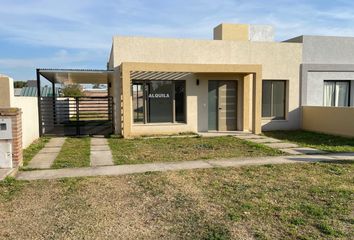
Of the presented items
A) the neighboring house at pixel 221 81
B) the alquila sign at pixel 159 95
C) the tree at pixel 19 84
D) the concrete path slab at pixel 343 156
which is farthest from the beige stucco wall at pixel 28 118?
the tree at pixel 19 84

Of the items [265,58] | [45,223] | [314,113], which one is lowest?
[45,223]

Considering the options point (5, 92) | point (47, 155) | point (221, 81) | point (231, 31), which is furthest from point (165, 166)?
point (231, 31)

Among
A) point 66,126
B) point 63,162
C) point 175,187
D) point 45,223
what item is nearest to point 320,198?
point 175,187

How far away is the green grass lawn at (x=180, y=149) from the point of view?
31.9 ft

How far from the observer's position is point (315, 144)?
12227 millimetres

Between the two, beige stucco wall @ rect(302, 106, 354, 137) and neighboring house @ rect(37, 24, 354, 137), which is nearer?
beige stucco wall @ rect(302, 106, 354, 137)

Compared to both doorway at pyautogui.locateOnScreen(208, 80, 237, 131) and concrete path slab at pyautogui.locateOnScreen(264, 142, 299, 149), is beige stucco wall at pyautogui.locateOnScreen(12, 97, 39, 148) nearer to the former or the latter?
doorway at pyautogui.locateOnScreen(208, 80, 237, 131)

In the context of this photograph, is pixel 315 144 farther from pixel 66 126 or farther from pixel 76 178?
pixel 66 126

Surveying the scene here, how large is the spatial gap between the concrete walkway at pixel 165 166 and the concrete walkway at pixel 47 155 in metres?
0.86

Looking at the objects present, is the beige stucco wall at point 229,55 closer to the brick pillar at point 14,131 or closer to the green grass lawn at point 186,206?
the brick pillar at point 14,131

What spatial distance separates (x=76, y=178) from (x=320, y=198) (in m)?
4.75

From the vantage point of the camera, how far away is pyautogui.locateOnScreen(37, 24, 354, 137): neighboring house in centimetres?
1474

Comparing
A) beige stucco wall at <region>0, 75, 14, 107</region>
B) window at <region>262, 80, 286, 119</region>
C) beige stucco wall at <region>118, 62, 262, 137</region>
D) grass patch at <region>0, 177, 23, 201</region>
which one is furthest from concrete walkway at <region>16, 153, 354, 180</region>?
window at <region>262, 80, 286, 119</region>

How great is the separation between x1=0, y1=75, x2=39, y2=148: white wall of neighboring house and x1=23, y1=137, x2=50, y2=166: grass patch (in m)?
0.20
